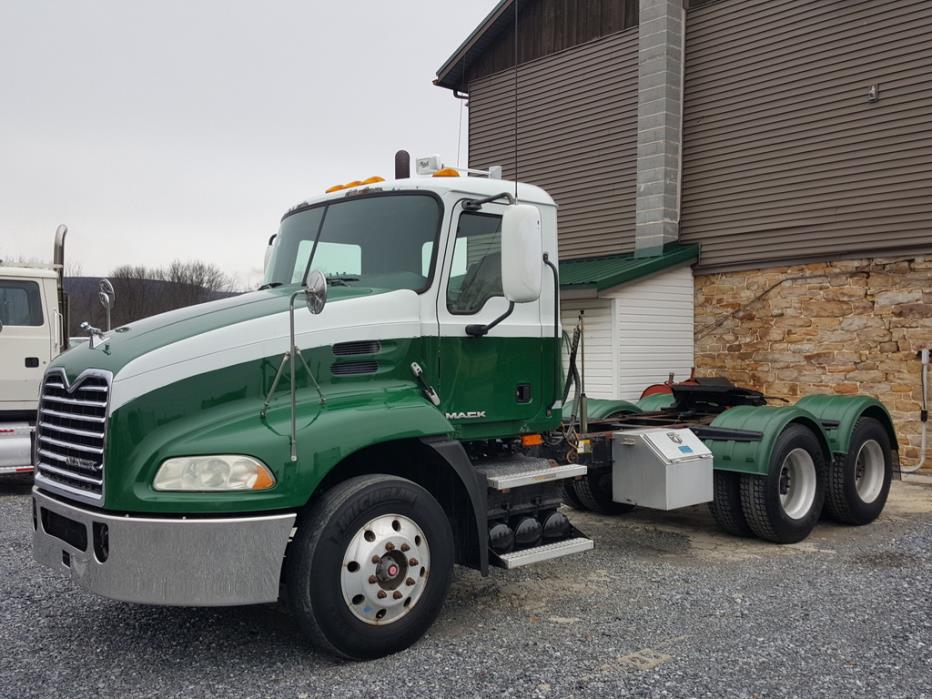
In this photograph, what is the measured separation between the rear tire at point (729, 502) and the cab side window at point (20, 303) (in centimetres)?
785

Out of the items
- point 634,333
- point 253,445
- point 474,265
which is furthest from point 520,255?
point 634,333

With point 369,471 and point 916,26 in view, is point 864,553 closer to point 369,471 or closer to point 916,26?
point 369,471

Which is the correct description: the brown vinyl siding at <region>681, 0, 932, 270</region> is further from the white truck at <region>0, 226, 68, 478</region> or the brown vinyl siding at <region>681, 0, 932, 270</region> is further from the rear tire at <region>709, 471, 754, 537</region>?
the white truck at <region>0, 226, 68, 478</region>

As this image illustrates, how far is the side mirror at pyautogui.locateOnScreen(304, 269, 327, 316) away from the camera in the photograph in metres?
4.13

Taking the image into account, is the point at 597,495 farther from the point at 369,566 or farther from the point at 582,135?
the point at 582,135

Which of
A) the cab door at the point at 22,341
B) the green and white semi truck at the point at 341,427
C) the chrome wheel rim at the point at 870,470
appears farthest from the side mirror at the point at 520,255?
the cab door at the point at 22,341

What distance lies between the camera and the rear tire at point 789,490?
6984 mm

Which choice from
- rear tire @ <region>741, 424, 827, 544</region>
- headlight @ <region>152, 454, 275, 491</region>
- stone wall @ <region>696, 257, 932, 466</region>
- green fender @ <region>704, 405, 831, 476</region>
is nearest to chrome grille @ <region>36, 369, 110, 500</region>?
headlight @ <region>152, 454, 275, 491</region>

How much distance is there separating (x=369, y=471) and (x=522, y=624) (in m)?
1.34

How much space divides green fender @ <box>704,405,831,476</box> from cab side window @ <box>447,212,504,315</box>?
9.68 feet

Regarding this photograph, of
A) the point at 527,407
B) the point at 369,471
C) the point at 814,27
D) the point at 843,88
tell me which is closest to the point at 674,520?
the point at 527,407

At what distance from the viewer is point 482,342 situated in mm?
5238

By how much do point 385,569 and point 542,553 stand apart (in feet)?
3.83

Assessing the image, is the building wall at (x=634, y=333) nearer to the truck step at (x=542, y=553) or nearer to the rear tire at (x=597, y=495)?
the rear tire at (x=597, y=495)
